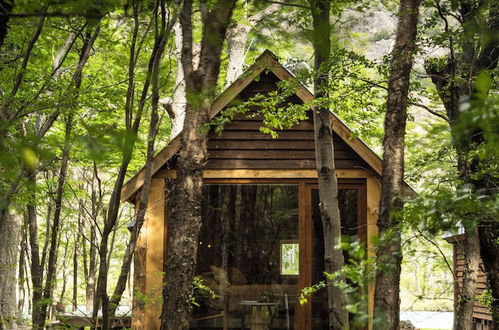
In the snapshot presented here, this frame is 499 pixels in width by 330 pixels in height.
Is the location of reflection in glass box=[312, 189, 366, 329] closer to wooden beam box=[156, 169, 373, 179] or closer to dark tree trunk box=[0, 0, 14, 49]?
wooden beam box=[156, 169, 373, 179]

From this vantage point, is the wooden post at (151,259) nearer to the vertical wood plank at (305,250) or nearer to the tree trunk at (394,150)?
the vertical wood plank at (305,250)

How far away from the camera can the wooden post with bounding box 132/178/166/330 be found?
30.3 ft

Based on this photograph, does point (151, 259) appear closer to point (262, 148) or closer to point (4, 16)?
point (262, 148)

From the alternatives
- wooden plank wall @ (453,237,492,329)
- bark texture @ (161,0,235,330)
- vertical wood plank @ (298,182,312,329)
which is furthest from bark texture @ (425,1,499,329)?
wooden plank wall @ (453,237,492,329)

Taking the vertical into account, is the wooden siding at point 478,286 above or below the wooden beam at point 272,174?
below

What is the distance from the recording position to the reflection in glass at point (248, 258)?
966 cm

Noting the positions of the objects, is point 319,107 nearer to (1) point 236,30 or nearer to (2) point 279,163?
(2) point 279,163

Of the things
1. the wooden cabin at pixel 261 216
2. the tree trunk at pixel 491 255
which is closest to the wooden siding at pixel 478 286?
the tree trunk at pixel 491 255

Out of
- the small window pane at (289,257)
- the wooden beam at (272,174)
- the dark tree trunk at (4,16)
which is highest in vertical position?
the wooden beam at (272,174)

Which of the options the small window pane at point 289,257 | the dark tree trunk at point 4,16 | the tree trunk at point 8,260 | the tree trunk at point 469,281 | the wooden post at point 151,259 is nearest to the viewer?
the dark tree trunk at point 4,16

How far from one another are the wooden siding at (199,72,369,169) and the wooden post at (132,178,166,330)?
980 millimetres

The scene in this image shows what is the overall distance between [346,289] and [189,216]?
218 cm

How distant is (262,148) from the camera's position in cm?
998

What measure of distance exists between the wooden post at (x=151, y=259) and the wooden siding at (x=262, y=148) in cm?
98
